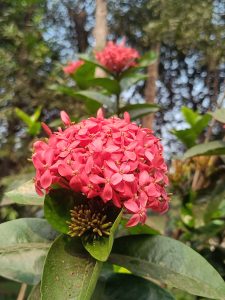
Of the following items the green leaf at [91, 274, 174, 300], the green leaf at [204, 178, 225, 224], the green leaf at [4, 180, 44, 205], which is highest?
the green leaf at [4, 180, 44, 205]

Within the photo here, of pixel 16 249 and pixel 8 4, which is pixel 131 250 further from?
pixel 8 4

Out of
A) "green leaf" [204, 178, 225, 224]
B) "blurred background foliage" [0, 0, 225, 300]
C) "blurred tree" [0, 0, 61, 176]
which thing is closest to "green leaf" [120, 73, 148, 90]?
"blurred background foliage" [0, 0, 225, 300]

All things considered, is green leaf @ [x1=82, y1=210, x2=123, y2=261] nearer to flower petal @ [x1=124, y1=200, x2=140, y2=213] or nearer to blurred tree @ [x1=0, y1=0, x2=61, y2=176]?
flower petal @ [x1=124, y1=200, x2=140, y2=213]

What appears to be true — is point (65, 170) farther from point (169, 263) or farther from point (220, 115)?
point (220, 115)

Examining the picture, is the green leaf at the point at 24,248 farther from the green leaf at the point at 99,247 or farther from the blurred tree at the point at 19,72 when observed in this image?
the blurred tree at the point at 19,72

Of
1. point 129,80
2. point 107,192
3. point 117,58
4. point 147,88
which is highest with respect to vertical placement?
point 107,192

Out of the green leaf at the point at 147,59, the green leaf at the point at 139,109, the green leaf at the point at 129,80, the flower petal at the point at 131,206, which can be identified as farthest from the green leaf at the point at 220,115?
the green leaf at the point at 147,59

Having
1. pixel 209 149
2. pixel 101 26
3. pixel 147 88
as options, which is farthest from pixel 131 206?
pixel 147 88
